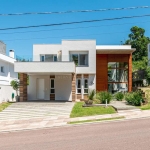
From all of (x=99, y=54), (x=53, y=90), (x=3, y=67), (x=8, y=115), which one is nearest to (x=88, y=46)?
(x=99, y=54)

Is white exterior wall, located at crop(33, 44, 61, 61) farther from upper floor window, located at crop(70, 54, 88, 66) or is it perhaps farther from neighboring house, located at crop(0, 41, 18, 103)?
neighboring house, located at crop(0, 41, 18, 103)

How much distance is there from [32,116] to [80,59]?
1155 cm

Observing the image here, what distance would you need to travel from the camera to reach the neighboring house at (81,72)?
2536 centimetres

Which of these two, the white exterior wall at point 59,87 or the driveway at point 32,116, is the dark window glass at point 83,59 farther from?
the driveway at point 32,116

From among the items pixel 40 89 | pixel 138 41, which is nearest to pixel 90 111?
pixel 40 89

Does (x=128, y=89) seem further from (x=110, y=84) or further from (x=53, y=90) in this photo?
(x=53, y=90)

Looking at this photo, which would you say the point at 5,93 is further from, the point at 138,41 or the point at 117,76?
the point at 138,41

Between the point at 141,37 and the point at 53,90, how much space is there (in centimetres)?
3867

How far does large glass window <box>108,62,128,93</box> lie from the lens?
89.4 ft

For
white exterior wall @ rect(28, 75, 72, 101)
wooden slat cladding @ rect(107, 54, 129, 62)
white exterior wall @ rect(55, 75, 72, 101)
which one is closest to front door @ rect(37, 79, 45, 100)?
white exterior wall @ rect(28, 75, 72, 101)

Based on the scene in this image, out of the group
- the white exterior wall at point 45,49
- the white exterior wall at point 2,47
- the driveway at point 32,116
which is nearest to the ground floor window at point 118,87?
the white exterior wall at point 45,49

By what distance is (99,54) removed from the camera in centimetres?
2716

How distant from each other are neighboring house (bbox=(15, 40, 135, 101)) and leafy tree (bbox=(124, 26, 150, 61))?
26546mm

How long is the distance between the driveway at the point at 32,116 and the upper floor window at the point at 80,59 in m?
8.16
